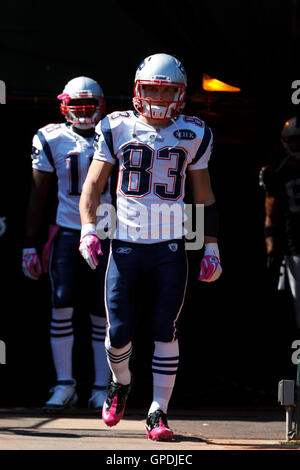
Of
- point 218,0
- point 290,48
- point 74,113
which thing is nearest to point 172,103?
point 74,113

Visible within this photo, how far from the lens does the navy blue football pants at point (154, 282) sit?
226 inches

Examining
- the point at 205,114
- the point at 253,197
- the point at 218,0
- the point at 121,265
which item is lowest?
the point at 121,265

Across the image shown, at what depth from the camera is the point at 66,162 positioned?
23.5ft

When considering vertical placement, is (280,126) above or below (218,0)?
below

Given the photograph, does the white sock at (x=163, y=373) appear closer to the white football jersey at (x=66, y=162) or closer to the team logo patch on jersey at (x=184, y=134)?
the team logo patch on jersey at (x=184, y=134)

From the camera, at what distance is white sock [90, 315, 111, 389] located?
716cm

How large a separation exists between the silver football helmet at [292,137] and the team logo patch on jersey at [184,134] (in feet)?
5.94

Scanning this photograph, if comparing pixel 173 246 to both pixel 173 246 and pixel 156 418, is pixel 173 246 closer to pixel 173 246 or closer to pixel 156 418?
pixel 173 246

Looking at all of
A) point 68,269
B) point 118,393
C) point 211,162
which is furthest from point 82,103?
point 118,393

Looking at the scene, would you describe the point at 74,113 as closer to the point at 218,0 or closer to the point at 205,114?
the point at 205,114

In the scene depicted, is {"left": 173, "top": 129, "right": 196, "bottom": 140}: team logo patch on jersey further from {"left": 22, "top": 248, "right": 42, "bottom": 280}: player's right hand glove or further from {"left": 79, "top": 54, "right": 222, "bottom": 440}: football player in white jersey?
{"left": 22, "top": 248, "right": 42, "bottom": 280}: player's right hand glove

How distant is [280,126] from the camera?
7832 mm

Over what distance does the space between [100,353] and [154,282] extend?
1.51 metres
